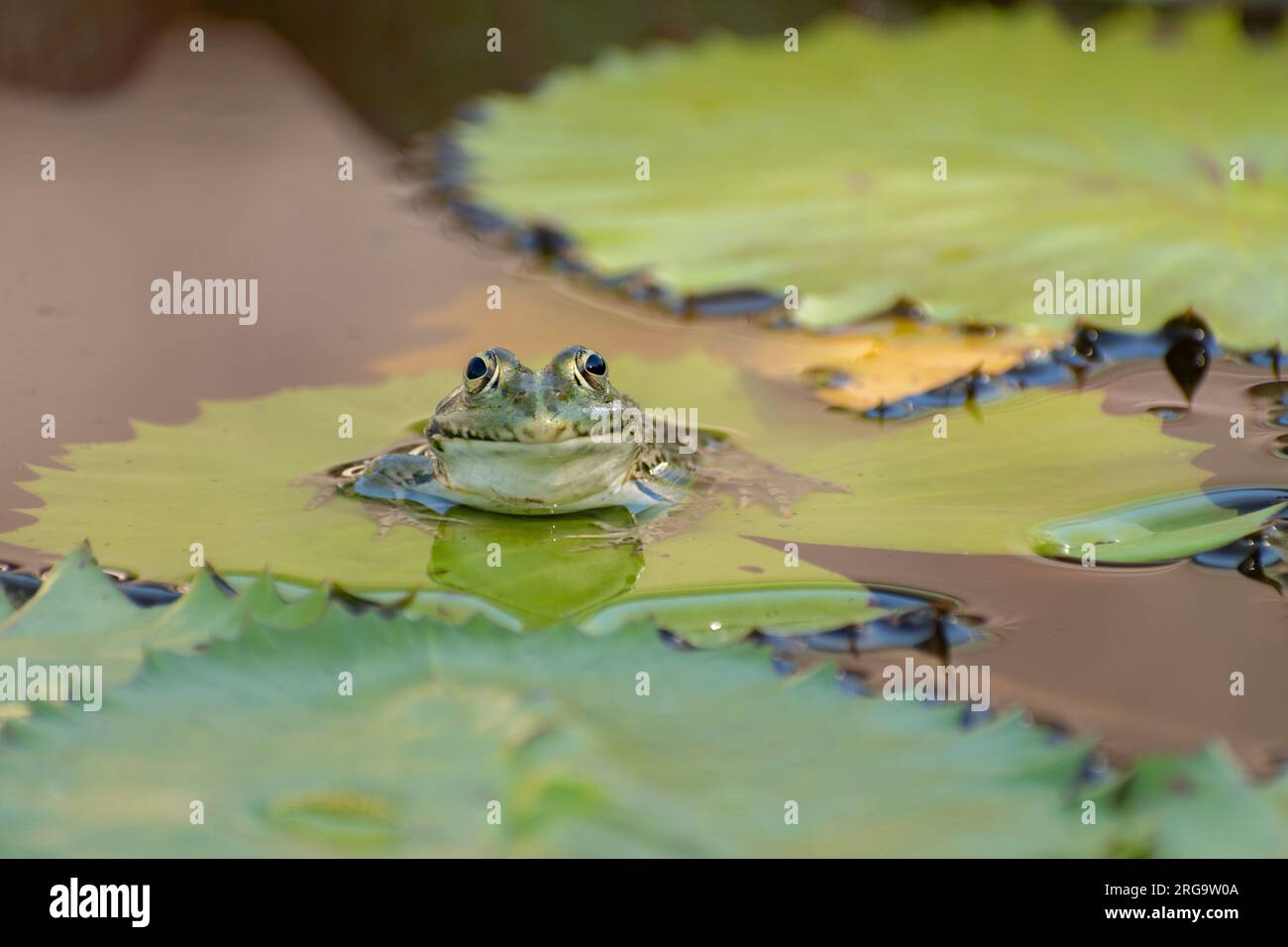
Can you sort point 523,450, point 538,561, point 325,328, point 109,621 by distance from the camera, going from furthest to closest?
point 325,328, point 523,450, point 538,561, point 109,621

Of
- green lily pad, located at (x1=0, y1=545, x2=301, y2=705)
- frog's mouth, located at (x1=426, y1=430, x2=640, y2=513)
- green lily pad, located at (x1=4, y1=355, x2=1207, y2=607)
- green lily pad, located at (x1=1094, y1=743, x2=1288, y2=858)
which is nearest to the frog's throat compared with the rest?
frog's mouth, located at (x1=426, y1=430, x2=640, y2=513)

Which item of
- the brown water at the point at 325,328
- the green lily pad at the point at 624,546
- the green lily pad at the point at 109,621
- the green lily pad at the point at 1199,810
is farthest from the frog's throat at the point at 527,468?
the green lily pad at the point at 1199,810

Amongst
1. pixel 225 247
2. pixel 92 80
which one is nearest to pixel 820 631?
pixel 225 247

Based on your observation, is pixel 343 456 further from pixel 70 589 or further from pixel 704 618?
pixel 704 618

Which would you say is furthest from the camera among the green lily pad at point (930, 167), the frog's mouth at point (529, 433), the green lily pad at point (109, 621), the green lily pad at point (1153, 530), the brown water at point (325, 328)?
the green lily pad at point (930, 167)

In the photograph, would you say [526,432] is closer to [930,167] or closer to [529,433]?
[529,433]

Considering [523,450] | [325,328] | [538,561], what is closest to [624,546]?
[538,561]

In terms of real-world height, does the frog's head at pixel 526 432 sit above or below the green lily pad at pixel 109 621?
above

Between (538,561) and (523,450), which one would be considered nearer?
(538,561)

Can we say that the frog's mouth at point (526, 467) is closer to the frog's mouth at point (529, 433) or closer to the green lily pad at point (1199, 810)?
the frog's mouth at point (529, 433)
